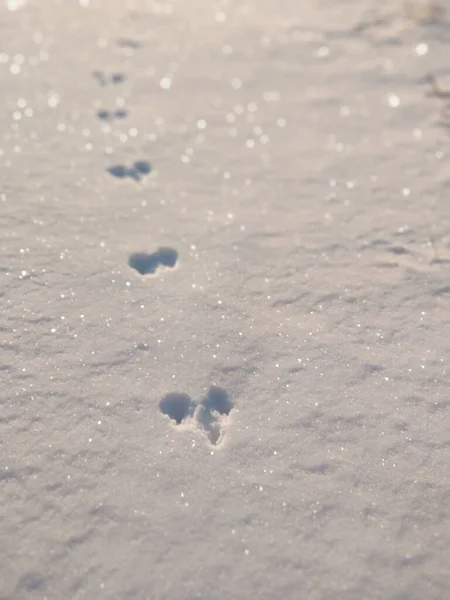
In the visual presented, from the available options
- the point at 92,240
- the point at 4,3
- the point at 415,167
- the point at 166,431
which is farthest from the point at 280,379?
the point at 4,3

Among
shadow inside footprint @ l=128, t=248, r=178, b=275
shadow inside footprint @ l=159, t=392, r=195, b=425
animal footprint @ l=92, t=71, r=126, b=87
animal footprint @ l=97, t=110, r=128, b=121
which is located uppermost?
animal footprint @ l=92, t=71, r=126, b=87

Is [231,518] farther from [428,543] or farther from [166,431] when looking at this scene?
[428,543]

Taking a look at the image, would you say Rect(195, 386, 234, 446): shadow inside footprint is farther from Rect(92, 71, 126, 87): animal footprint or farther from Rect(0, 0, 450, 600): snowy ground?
Rect(92, 71, 126, 87): animal footprint

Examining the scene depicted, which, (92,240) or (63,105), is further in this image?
(63,105)

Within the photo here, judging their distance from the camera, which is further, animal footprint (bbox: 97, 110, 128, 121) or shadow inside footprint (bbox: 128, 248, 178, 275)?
animal footprint (bbox: 97, 110, 128, 121)

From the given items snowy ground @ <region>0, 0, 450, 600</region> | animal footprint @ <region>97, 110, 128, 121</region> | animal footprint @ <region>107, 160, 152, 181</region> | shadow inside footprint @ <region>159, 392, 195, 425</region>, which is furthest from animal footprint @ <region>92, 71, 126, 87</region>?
shadow inside footprint @ <region>159, 392, 195, 425</region>

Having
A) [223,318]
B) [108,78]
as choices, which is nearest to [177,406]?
[223,318]

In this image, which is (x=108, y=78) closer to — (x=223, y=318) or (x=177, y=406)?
(x=223, y=318)
